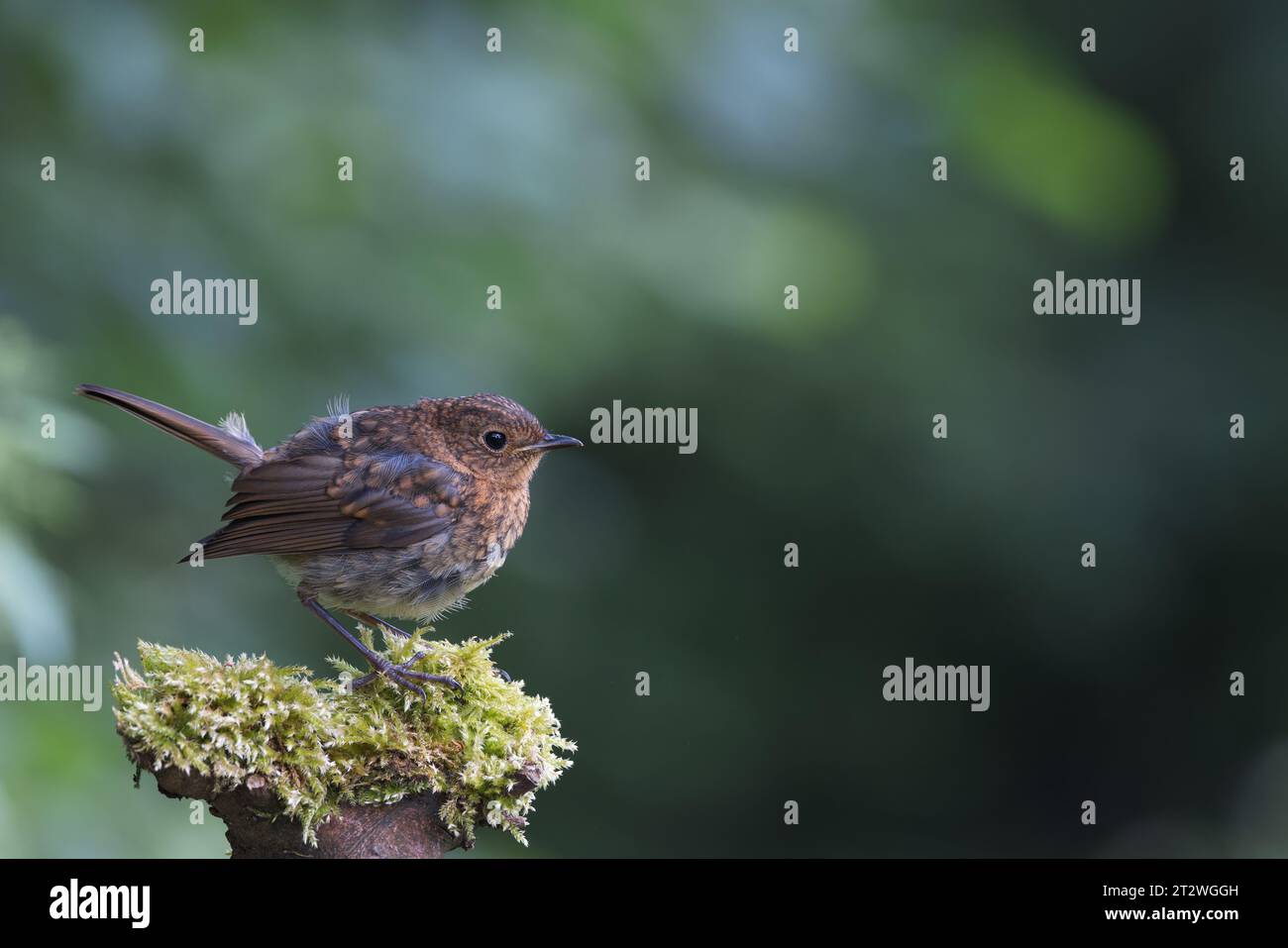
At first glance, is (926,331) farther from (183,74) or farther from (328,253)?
(183,74)

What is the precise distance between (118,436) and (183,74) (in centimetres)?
152

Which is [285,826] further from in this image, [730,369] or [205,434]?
[730,369]

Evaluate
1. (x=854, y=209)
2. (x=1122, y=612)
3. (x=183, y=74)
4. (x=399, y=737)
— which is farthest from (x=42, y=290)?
(x=1122, y=612)

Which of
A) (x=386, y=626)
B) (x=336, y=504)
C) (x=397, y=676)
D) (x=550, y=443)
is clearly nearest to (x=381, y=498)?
(x=336, y=504)

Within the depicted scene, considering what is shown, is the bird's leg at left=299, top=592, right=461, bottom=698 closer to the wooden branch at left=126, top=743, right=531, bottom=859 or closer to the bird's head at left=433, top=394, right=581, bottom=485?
the wooden branch at left=126, top=743, right=531, bottom=859

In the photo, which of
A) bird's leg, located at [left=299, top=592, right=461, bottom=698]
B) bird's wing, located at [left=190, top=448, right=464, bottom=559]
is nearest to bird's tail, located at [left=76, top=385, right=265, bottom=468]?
bird's wing, located at [left=190, top=448, right=464, bottom=559]

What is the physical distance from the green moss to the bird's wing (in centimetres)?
64

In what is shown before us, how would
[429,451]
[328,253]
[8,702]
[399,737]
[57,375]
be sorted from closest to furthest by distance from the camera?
1. [399,737]
2. [429,451]
3. [8,702]
4. [57,375]
5. [328,253]

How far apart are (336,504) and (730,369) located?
12.0 feet

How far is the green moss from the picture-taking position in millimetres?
3131

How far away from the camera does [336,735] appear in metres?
3.35

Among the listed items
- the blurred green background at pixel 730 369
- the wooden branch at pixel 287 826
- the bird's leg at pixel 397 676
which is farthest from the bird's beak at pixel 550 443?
the wooden branch at pixel 287 826

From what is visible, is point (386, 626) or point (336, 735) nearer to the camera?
point (336, 735)

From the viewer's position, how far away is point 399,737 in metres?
3.45
